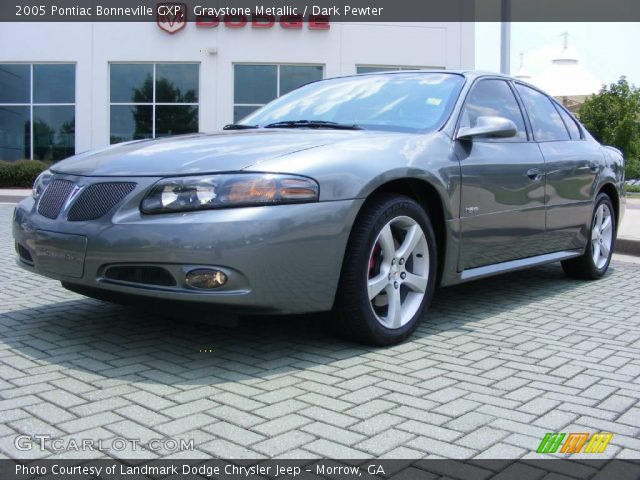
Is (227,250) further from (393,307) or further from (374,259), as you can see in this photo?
(393,307)

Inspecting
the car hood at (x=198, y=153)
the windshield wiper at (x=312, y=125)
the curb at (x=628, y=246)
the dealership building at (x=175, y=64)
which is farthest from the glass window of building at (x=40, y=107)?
the car hood at (x=198, y=153)

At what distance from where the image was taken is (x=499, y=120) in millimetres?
4461

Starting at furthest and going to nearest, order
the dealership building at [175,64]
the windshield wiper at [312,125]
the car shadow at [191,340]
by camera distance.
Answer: the dealership building at [175,64], the windshield wiper at [312,125], the car shadow at [191,340]

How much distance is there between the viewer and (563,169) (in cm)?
539

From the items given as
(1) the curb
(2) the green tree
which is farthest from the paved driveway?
(2) the green tree

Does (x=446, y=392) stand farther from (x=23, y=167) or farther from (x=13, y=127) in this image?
A: (x=13, y=127)

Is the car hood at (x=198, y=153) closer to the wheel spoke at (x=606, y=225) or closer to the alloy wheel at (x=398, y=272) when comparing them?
the alloy wheel at (x=398, y=272)

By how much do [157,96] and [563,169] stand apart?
18.8 metres

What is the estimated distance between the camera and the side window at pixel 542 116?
540 centimetres

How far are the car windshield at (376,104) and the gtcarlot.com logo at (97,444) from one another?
236 centimetres

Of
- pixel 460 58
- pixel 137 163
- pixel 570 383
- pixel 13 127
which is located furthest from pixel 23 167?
pixel 570 383

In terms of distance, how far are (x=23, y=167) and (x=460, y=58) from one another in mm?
13779

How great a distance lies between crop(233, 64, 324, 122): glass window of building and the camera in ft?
73.5

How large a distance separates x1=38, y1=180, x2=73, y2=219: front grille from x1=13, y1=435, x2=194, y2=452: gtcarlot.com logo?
142 centimetres
